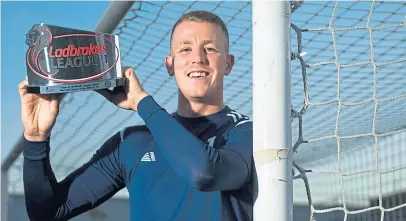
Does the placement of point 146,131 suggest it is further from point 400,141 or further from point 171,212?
point 400,141

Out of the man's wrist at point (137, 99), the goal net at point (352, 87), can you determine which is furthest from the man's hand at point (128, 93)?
the goal net at point (352, 87)

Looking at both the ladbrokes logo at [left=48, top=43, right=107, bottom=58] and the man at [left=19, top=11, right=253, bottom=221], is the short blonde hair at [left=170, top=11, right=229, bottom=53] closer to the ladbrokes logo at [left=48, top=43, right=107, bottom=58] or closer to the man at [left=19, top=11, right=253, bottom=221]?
the man at [left=19, top=11, right=253, bottom=221]

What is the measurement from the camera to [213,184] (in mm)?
952

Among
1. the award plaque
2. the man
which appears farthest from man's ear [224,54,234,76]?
the award plaque

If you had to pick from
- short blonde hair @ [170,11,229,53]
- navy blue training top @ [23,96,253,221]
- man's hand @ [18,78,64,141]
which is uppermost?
short blonde hair @ [170,11,229,53]

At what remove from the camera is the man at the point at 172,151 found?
0.99m

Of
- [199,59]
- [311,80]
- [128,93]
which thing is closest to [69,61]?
[128,93]

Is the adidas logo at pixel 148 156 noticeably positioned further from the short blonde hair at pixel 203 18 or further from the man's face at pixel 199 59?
the short blonde hair at pixel 203 18

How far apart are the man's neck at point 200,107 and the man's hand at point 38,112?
230 millimetres

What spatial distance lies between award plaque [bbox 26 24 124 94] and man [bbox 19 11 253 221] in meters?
0.05

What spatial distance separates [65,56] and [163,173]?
0.26 m

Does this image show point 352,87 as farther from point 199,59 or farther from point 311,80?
point 199,59

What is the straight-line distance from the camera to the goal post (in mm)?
1000

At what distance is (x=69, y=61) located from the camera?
1037mm
